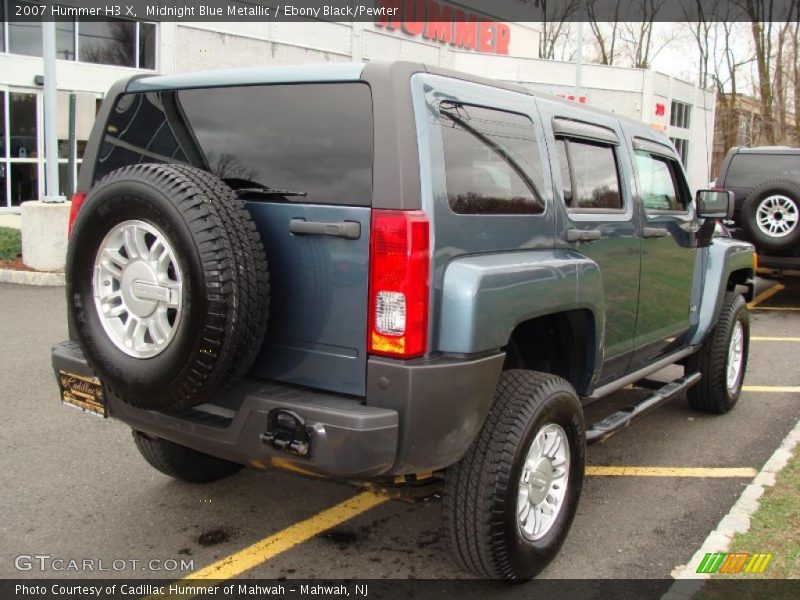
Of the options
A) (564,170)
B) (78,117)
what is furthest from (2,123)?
(564,170)

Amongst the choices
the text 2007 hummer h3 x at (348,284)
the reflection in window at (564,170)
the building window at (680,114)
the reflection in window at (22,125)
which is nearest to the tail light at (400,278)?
the text 2007 hummer h3 x at (348,284)

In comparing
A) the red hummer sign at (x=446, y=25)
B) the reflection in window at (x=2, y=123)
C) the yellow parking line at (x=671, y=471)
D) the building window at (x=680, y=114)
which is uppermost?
the red hummer sign at (x=446, y=25)

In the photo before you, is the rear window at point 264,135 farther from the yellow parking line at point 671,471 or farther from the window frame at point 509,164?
the yellow parking line at point 671,471

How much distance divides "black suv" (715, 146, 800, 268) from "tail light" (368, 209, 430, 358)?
765cm

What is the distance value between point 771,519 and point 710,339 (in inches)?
71.9

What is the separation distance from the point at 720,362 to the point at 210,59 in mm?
17208

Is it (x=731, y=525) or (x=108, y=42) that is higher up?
(x=108, y=42)

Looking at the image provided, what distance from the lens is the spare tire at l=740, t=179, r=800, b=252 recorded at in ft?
29.5

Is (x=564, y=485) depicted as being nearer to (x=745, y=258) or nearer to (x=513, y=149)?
(x=513, y=149)

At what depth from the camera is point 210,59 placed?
19.7 m

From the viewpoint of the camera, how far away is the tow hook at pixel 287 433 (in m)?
2.62

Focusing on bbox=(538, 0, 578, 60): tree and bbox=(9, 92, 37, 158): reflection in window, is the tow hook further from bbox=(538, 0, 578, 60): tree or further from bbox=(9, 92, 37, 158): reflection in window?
bbox=(538, 0, 578, 60): tree

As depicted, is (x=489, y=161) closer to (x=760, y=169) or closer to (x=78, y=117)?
(x=760, y=169)

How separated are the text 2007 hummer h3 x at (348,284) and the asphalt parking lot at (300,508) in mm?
516
